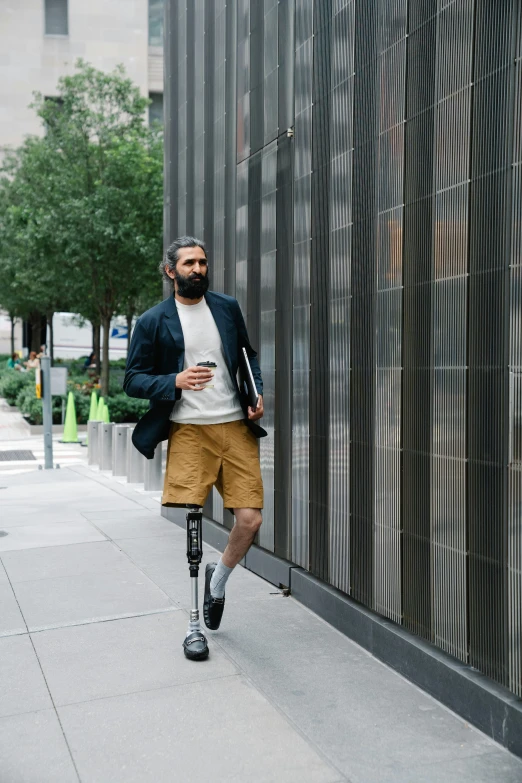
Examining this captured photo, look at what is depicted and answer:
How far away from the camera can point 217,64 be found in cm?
759

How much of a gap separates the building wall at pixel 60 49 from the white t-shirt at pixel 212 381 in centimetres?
4367

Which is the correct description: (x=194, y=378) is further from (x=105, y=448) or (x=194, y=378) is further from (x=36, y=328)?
(x=36, y=328)

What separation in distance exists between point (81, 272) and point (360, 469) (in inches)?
842

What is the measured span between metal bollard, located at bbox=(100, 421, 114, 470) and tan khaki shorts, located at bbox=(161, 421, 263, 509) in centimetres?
963

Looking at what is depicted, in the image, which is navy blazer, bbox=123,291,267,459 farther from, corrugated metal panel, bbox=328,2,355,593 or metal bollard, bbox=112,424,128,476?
metal bollard, bbox=112,424,128,476

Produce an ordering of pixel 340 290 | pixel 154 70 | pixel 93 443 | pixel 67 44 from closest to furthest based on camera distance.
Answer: pixel 340 290 < pixel 93 443 < pixel 67 44 < pixel 154 70

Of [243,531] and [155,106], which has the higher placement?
[155,106]

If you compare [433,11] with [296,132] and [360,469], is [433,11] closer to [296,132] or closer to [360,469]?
[296,132]

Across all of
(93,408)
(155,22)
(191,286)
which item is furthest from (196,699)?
(155,22)

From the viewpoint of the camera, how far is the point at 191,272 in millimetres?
4512

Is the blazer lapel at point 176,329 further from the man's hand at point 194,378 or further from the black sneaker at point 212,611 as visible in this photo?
the black sneaker at point 212,611

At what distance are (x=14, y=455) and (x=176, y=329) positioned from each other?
1332 cm

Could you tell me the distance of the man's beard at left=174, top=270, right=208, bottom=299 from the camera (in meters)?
4.52

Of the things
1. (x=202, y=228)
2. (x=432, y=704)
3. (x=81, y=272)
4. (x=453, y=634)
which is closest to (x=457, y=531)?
(x=453, y=634)
